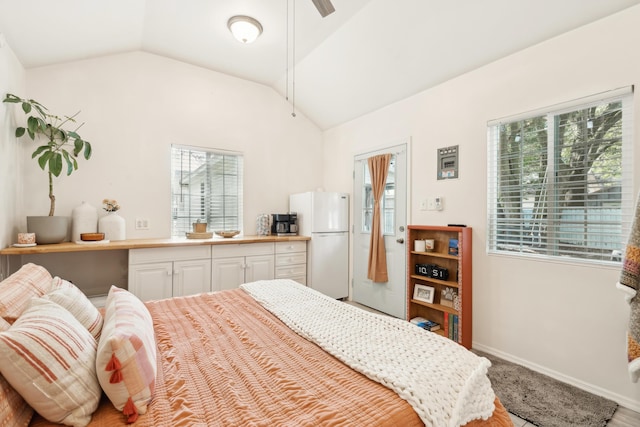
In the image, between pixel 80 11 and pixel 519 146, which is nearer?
pixel 80 11

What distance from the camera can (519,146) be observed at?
8.42 ft

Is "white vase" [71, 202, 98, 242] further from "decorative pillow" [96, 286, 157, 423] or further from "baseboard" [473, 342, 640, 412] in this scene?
"baseboard" [473, 342, 640, 412]

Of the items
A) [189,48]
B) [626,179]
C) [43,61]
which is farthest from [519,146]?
[43,61]

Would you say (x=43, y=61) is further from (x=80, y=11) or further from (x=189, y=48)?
(x=189, y=48)

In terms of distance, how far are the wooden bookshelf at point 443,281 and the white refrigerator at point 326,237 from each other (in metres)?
1.20

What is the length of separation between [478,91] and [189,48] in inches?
121

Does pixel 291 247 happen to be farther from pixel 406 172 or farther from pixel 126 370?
pixel 126 370

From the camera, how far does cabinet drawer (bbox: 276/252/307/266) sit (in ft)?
12.3

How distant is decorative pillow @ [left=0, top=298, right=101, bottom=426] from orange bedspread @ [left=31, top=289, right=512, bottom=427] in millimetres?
71

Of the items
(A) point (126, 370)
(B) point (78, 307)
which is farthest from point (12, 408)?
(B) point (78, 307)

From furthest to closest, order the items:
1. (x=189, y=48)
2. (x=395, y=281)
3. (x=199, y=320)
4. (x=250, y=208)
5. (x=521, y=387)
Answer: (x=250, y=208) < (x=395, y=281) < (x=189, y=48) < (x=521, y=387) < (x=199, y=320)

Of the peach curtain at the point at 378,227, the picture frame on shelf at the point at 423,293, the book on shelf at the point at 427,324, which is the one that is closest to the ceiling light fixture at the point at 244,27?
the peach curtain at the point at 378,227

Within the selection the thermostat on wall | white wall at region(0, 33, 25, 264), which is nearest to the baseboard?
the thermostat on wall

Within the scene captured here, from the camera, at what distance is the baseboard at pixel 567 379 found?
196 centimetres
